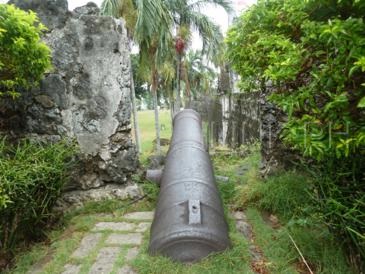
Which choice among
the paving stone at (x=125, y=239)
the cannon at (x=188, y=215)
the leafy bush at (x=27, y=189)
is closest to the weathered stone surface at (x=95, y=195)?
the leafy bush at (x=27, y=189)

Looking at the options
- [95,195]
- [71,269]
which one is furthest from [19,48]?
[95,195]

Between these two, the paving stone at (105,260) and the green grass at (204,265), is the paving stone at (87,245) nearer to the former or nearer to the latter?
the paving stone at (105,260)

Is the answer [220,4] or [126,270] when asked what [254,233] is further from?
[220,4]

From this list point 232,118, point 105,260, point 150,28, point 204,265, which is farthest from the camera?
point 150,28

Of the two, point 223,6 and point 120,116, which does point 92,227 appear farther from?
point 223,6

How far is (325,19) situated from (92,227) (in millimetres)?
3073

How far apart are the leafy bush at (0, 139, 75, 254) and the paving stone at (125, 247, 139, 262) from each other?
2.95ft

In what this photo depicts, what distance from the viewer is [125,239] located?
3.58 meters

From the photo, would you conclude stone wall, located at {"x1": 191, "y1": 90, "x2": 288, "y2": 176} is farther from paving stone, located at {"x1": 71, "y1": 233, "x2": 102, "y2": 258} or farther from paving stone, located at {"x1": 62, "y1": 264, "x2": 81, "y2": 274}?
paving stone, located at {"x1": 62, "y1": 264, "x2": 81, "y2": 274}

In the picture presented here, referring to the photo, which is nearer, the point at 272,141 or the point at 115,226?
the point at 115,226

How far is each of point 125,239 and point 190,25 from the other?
12.9 m

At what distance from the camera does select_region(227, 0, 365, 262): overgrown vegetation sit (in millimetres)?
1812

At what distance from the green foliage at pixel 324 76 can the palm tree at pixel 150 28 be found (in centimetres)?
902

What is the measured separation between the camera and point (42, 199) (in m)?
3.35
